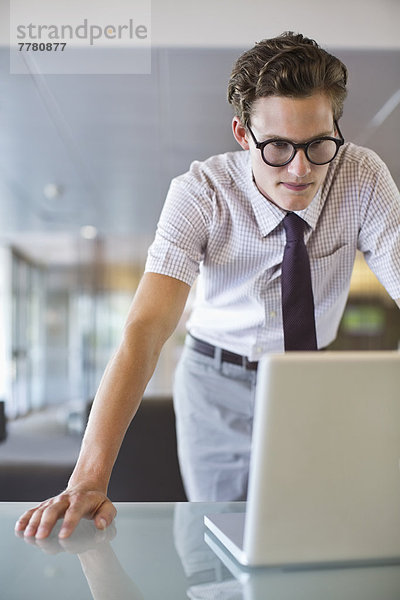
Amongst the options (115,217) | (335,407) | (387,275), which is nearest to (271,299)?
(387,275)

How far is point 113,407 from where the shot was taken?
1119 mm

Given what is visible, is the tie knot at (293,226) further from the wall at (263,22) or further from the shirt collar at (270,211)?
the wall at (263,22)

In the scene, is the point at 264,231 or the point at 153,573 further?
the point at 264,231

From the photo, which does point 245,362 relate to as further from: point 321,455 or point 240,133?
point 321,455

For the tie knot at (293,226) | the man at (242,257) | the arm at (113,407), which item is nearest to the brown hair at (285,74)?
the man at (242,257)

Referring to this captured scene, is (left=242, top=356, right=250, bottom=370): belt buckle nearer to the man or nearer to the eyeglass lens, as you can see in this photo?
the man

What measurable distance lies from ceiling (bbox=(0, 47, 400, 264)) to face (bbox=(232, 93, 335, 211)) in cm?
180

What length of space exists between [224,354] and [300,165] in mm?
685

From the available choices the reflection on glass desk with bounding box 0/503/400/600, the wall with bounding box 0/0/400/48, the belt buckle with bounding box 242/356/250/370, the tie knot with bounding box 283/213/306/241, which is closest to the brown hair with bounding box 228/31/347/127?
the tie knot with bounding box 283/213/306/241

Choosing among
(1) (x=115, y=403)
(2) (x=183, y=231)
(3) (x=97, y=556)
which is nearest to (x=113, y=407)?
(1) (x=115, y=403)

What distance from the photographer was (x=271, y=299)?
1594mm

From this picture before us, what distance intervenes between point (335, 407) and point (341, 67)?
3.01 feet

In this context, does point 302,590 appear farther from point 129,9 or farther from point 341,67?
point 129,9

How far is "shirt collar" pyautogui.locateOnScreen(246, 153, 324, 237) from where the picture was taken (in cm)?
147
